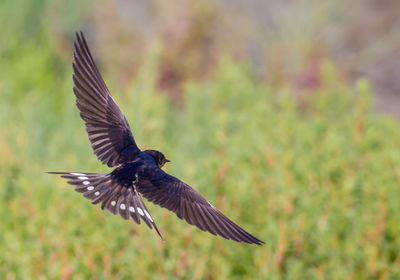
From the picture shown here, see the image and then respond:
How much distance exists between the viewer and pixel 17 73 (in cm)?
667

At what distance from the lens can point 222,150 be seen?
464cm

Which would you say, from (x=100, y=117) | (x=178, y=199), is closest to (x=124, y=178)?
(x=178, y=199)

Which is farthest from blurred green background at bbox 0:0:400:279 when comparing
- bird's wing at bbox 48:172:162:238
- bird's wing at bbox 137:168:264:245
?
bird's wing at bbox 48:172:162:238

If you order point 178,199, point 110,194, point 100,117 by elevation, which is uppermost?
point 100,117

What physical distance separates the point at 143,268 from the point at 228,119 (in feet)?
5.25

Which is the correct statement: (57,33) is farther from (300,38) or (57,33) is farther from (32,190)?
(32,190)

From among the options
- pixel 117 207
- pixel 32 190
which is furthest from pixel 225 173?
pixel 117 207

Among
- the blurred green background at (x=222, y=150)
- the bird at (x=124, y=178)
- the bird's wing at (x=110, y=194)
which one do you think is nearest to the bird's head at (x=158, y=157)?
the bird at (x=124, y=178)

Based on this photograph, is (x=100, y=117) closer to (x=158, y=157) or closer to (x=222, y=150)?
(x=158, y=157)

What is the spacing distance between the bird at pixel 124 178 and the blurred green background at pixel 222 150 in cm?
74

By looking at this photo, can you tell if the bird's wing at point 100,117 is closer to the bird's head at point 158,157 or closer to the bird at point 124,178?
the bird at point 124,178

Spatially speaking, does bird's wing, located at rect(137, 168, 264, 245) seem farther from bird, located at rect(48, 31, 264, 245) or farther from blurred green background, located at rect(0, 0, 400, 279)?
blurred green background, located at rect(0, 0, 400, 279)

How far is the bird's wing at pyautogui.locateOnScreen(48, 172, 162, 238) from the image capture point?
2477 mm

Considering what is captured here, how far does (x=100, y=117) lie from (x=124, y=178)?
38 cm
